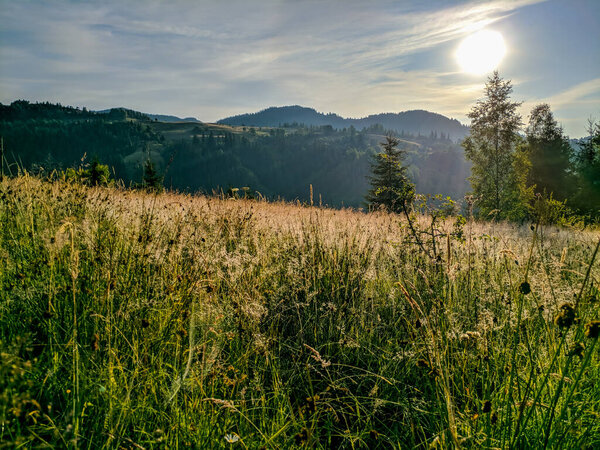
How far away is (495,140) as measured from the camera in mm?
30016

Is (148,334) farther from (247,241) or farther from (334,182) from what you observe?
(334,182)

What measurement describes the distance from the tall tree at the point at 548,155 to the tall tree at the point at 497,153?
6080 mm

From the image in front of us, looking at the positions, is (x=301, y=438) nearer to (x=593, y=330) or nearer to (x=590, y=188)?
(x=593, y=330)

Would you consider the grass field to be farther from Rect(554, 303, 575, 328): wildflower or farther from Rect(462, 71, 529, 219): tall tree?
Rect(462, 71, 529, 219): tall tree

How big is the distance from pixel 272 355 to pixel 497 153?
110 ft

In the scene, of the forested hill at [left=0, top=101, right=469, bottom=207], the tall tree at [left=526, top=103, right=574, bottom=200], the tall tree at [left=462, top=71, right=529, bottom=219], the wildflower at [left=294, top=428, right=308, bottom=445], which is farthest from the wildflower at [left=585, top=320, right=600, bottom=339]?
the forested hill at [left=0, top=101, right=469, bottom=207]

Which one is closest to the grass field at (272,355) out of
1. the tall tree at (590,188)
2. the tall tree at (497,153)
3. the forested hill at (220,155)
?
the tall tree at (497,153)

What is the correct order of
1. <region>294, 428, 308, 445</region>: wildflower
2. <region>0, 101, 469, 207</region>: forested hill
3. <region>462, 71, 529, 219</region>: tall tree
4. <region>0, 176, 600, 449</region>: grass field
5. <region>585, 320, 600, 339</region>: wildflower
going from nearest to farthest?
<region>585, 320, 600, 339</region>: wildflower → <region>294, 428, 308, 445</region>: wildflower → <region>0, 176, 600, 449</region>: grass field → <region>462, 71, 529, 219</region>: tall tree → <region>0, 101, 469, 207</region>: forested hill

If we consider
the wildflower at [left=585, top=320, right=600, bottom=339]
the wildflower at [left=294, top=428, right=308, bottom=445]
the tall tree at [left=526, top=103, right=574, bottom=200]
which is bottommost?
the wildflower at [left=294, top=428, right=308, bottom=445]

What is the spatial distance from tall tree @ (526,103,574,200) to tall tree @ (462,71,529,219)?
608cm

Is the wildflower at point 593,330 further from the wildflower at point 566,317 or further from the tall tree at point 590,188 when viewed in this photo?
the tall tree at point 590,188

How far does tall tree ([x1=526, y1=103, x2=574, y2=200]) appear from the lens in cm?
3369

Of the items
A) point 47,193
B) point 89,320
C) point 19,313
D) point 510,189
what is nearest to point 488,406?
point 89,320

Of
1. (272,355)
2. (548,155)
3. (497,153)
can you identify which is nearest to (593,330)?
(272,355)
